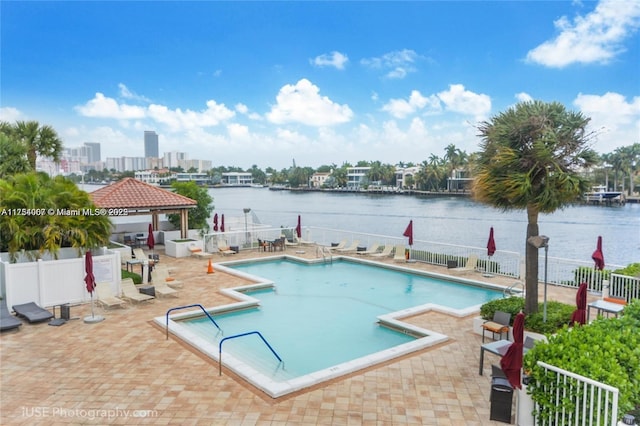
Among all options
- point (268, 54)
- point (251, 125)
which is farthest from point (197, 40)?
point (251, 125)

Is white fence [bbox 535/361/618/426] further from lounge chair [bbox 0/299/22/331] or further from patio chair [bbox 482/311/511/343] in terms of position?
lounge chair [bbox 0/299/22/331]

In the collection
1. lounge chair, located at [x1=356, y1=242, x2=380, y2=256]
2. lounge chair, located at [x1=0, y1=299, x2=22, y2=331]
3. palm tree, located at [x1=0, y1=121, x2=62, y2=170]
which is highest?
palm tree, located at [x1=0, y1=121, x2=62, y2=170]

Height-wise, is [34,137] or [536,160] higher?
[34,137]

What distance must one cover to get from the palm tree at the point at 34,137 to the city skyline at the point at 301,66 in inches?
24.4

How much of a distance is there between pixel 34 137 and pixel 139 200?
606cm

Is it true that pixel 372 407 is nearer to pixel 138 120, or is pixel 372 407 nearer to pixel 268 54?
pixel 268 54

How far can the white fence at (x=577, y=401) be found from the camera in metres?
4.78

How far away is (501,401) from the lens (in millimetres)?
5934

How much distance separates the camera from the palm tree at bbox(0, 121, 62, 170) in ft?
67.9

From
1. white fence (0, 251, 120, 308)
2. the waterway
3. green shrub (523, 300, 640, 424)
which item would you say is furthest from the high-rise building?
green shrub (523, 300, 640, 424)

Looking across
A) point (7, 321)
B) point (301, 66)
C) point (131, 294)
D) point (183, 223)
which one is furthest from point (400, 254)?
point (301, 66)

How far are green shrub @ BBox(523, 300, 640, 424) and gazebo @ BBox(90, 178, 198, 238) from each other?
56.6ft

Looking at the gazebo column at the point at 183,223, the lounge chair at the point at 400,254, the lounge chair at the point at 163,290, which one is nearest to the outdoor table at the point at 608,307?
the lounge chair at the point at 400,254

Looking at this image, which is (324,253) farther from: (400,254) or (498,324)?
(498,324)
